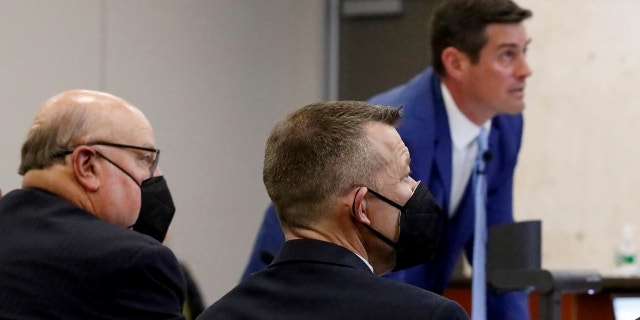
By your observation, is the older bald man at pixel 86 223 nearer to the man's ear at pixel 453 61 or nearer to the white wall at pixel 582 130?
the man's ear at pixel 453 61

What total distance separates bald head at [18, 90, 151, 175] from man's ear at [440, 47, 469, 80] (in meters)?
1.57

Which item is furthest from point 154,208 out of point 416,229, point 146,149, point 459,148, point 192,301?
point 192,301

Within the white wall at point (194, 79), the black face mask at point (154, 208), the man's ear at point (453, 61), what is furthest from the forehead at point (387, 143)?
the white wall at point (194, 79)

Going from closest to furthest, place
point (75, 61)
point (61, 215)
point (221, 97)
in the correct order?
point (61, 215) < point (75, 61) < point (221, 97)

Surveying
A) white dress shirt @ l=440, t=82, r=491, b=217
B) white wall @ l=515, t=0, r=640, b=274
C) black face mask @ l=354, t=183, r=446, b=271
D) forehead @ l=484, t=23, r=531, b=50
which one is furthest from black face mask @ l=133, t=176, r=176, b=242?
white wall @ l=515, t=0, r=640, b=274

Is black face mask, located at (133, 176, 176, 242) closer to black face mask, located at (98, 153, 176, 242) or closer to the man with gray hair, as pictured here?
black face mask, located at (98, 153, 176, 242)

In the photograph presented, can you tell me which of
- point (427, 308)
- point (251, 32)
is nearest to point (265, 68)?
point (251, 32)

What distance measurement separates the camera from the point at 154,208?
2.45 m

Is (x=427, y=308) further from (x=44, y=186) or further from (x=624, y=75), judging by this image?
(x=624, y=75)

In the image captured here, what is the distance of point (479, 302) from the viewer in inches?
129

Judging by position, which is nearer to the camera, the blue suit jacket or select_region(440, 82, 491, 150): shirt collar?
the blue suit jacket

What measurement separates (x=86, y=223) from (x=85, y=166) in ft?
0.62

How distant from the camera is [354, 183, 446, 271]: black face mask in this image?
1849 millimetres

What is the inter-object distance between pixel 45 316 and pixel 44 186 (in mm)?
317
